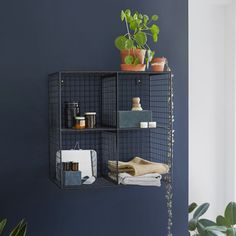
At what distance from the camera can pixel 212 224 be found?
11.7 feet

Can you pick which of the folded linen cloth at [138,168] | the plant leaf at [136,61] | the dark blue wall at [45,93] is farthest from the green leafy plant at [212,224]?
the plant leaf at [136,61]

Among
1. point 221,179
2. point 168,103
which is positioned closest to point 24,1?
point 168,103

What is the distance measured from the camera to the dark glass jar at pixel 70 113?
276 centimetres

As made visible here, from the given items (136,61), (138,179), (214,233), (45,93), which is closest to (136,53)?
(136,61)

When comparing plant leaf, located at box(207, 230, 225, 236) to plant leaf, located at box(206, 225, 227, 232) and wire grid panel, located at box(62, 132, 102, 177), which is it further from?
wire grid panel, located at box(62, 132, 102, 177)

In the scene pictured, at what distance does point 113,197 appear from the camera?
9.96ft

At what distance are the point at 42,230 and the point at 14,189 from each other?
11.3 inches

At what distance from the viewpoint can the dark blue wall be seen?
282cm

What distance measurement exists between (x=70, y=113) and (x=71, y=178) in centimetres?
35

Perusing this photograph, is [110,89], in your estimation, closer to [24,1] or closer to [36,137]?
[36,137]

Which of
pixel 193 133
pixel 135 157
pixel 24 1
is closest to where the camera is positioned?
pixel 24 1

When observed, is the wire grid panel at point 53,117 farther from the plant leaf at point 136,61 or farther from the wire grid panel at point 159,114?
the wire grid panel at point 159,114

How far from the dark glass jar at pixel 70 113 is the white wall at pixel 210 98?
1.25 metres

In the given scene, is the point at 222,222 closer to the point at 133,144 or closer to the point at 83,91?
the point at 133,144
